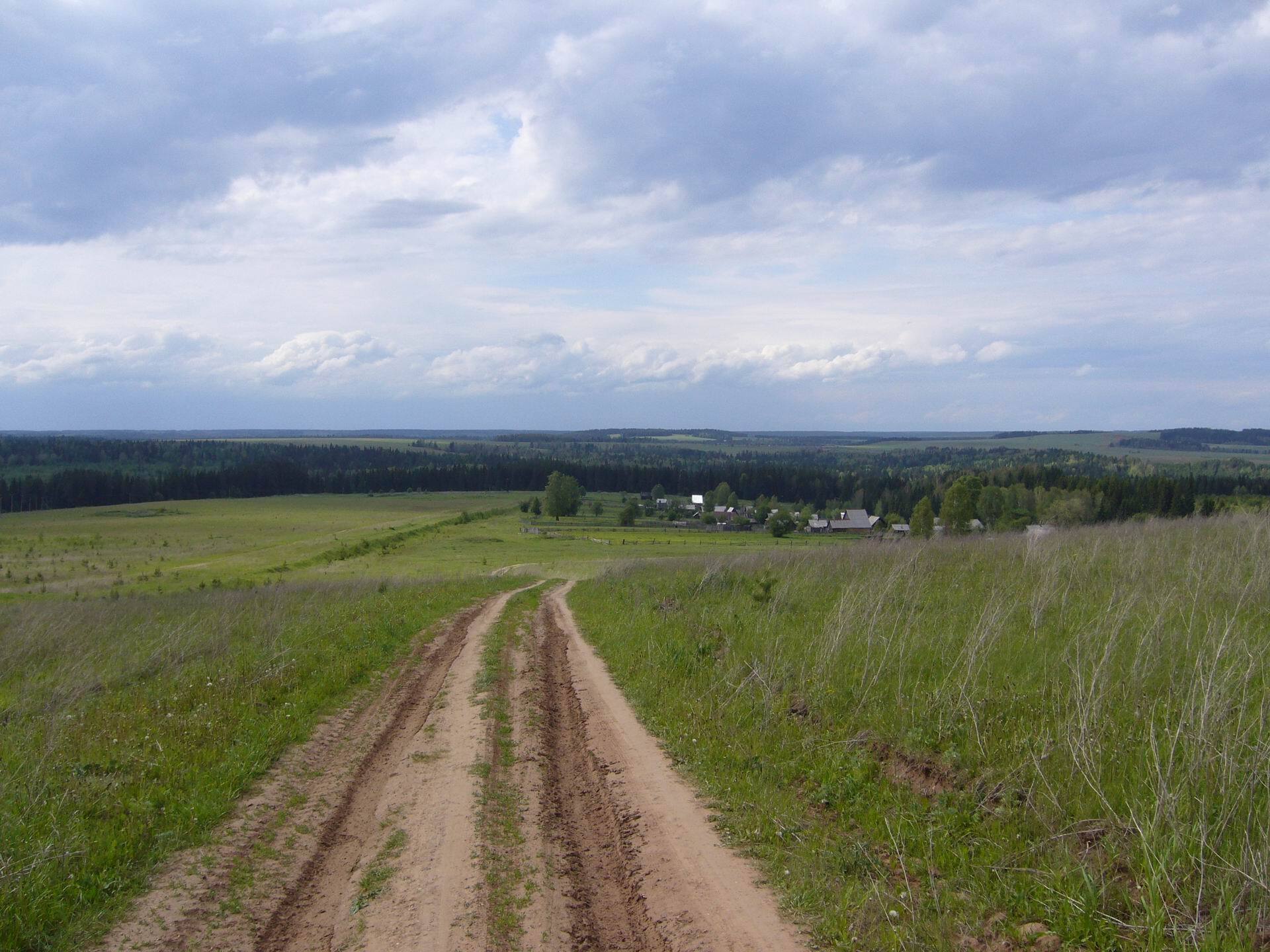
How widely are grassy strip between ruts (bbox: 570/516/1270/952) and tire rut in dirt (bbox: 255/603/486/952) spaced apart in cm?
285

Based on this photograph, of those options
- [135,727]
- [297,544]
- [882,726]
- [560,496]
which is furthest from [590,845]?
[560,496]

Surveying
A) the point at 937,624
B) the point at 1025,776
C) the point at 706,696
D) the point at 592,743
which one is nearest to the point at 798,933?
the point at 1025,776

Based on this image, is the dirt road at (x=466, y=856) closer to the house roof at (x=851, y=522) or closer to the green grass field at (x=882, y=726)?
the green grass field at (x=882, y=726)

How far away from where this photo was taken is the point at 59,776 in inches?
265

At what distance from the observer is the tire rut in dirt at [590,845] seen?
4.83 metres

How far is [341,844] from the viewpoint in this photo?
6051mm

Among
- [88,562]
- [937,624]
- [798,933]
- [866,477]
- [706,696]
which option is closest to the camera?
[798,933]

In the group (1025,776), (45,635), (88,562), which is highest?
(1025,776)

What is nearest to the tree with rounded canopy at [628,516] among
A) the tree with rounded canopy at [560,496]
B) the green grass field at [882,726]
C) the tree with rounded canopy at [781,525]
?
the tree with rounded canopy at [560,496]

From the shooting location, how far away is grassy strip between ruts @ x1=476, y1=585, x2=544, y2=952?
4.90 metres

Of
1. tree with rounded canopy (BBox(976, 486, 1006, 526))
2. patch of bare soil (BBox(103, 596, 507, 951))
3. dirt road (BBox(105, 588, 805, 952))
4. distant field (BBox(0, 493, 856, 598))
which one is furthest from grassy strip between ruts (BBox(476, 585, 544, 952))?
tree with rounded canopy (BBox(976, 486, 1006, 526))

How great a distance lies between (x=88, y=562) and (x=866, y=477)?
101 metres

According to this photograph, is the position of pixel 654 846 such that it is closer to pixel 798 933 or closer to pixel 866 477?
pixel 798 933

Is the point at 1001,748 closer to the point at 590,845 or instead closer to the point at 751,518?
the point at 590,845
